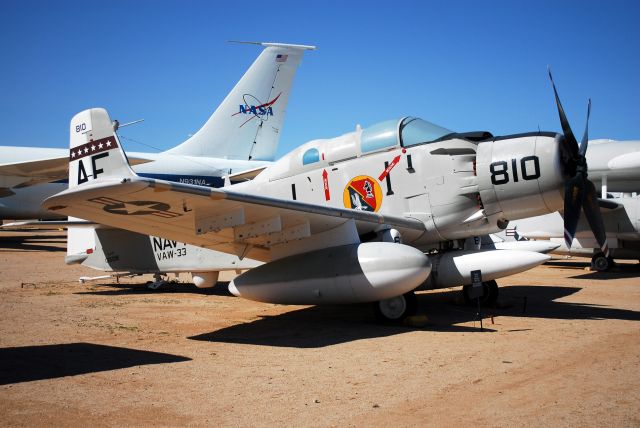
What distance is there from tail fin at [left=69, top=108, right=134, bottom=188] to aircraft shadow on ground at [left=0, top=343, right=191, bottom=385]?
228 centimetres

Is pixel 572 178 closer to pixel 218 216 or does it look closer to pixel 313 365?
pixel 313 365

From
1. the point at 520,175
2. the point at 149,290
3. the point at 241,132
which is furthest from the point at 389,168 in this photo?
the point at 241,132

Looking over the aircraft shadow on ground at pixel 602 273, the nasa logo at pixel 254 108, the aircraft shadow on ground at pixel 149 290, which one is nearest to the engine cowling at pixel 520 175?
the aircraft shadow on ground at pixel 149 290

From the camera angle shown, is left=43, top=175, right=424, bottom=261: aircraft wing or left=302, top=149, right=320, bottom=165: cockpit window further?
left=302, top=149, right=320, bottom=165: cockpit window

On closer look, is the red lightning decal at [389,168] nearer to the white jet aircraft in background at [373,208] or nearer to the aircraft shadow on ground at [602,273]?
the white jet aircraft in background at [373,208]

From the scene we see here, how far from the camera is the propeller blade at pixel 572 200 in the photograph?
26.7 ft

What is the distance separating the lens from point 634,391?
4719 millimetres

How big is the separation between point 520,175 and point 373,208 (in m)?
2.29

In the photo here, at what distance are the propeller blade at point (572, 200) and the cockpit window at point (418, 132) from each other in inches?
76.9

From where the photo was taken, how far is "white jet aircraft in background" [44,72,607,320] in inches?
290

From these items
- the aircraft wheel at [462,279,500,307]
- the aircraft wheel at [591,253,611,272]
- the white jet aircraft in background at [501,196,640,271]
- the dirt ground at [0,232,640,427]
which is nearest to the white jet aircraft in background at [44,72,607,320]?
the dirt ground at [0,232,640,427]

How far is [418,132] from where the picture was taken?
9070 mm

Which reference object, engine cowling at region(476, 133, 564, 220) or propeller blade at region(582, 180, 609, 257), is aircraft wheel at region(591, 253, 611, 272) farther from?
engine cowling at region(476, 133, 564, 220)

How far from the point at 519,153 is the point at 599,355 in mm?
3158
